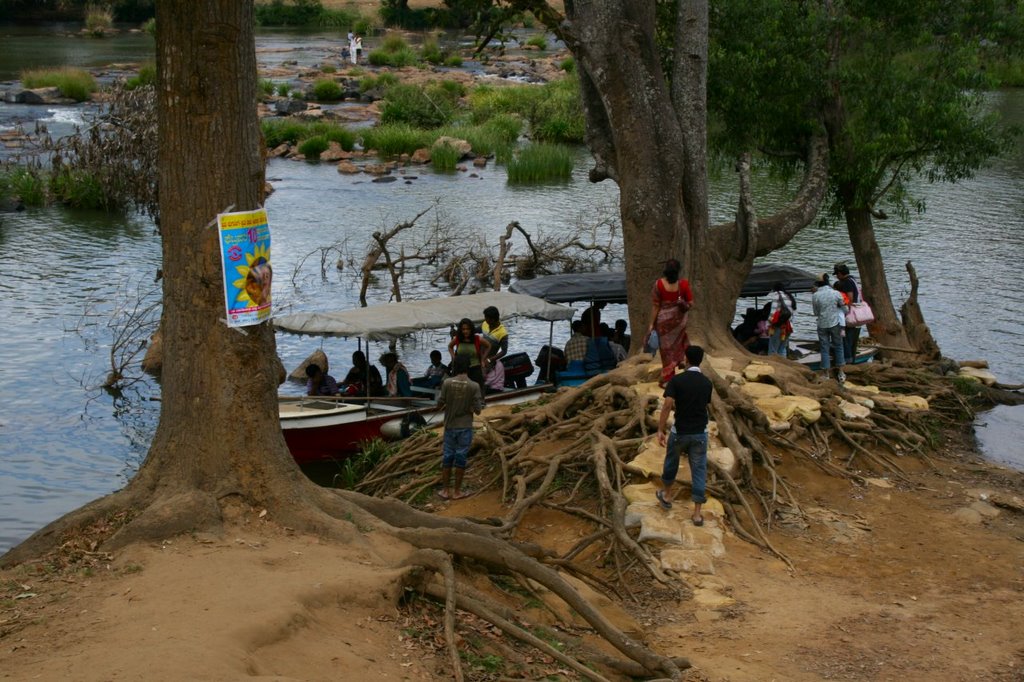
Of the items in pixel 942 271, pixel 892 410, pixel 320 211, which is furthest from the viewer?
pixel 320 211

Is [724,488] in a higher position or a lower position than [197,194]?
lower

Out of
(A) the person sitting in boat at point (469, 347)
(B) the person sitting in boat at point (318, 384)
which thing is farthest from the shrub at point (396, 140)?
(A) the person sitting in boat at point (469, 347)

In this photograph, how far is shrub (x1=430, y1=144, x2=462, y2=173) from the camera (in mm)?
40156

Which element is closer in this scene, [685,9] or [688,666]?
[688,666]

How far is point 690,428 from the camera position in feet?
37.7

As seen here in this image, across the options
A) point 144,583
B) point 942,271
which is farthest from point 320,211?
point 144,583

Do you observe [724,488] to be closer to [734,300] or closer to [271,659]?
[734,300]

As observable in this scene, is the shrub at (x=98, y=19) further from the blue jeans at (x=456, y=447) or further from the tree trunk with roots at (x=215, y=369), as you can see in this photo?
the tree trunk with roots at (x=215, y=369)

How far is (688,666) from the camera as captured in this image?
8.84 metres

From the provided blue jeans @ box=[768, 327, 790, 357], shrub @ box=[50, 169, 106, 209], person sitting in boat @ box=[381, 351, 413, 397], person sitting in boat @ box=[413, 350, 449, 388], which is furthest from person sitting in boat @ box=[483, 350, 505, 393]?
shrub @ box=[50, 169, 106, 209]

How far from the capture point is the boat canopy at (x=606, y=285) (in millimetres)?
19031

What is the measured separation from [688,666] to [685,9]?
10.3 metres

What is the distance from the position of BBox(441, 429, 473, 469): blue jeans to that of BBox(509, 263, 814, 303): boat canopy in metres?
5.89

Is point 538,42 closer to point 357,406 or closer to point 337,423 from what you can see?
point 357,406
